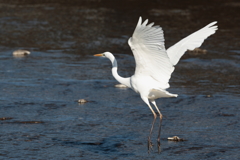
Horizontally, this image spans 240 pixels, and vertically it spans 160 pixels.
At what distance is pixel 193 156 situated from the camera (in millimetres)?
6215

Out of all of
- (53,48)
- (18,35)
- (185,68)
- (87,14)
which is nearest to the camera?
(185,68)

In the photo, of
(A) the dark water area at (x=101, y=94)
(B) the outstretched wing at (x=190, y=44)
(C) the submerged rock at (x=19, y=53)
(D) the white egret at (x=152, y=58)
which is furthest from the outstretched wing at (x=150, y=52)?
(C) the submerged rock at (x=19, y=53)

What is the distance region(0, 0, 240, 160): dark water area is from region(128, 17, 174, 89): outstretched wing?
99 centimetres

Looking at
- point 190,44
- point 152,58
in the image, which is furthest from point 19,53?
point 152,58

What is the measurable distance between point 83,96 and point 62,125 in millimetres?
1808

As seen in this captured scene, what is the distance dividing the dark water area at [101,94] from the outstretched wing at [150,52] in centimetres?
99

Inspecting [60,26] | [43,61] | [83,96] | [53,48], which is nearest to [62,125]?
[83,96]

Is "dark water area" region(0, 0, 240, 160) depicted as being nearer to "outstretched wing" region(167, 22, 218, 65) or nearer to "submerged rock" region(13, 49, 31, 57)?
"submerged rock" region(13, 49, 31, 57)

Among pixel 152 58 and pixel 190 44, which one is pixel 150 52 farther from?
pixel 190 44

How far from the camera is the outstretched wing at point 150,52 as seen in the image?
19.4ft

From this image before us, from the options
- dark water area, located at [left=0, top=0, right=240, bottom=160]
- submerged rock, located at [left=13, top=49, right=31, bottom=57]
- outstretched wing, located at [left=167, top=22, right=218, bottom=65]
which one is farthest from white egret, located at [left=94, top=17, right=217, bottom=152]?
submerged rock, located at [left=13, top=49, right=31, bottom=57]

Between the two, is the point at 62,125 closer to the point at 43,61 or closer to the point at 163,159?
the point at 163,159

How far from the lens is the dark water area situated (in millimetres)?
6602

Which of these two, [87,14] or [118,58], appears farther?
[87,14]
